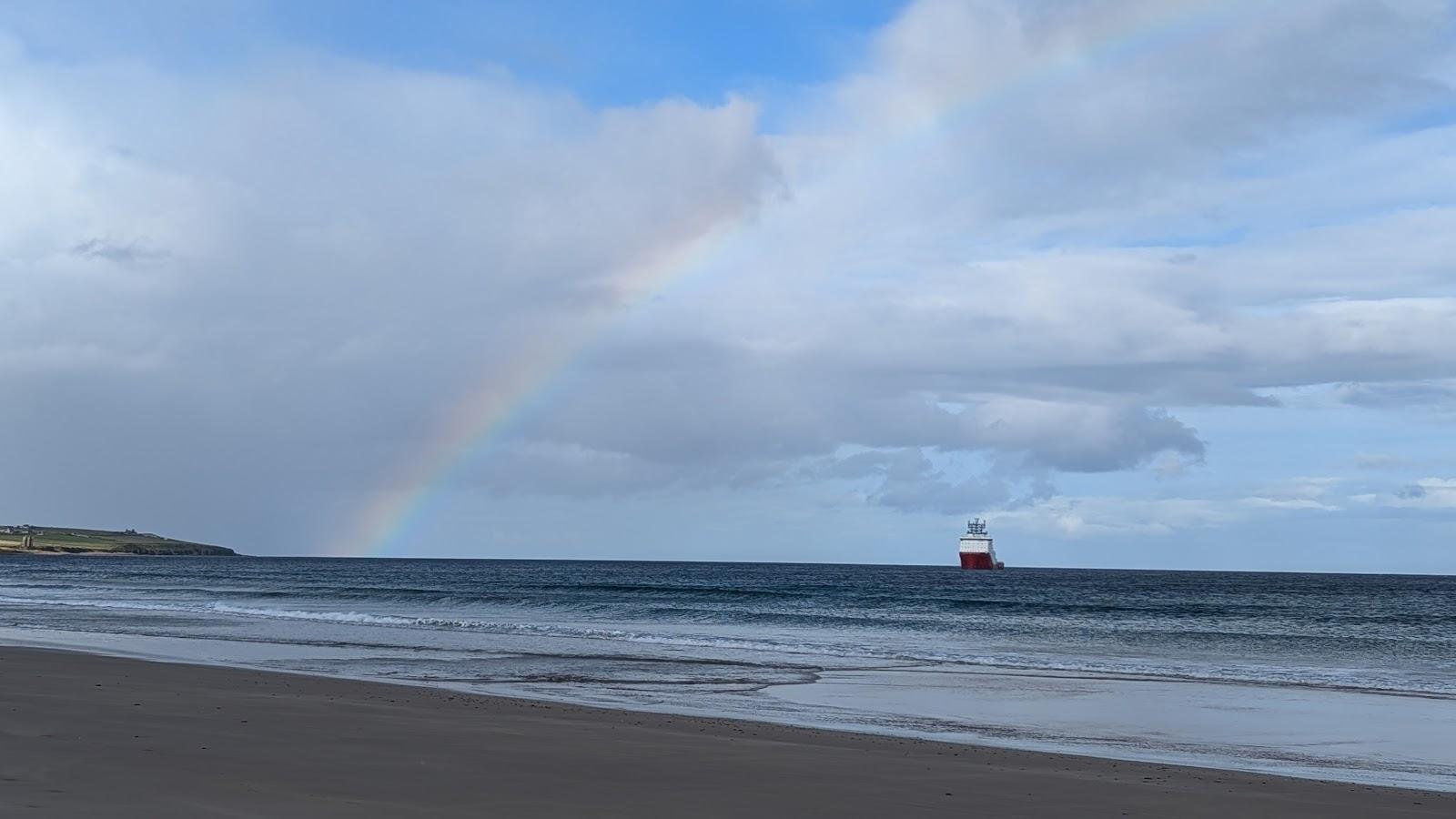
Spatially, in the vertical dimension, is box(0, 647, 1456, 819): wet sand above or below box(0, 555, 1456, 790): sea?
above

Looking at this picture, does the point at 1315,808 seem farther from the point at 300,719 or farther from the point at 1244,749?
the point at 300,719

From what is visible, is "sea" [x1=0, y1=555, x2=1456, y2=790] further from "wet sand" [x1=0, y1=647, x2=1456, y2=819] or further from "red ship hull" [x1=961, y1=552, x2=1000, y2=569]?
"red ship hull" [x1=961, y1=552, x2=1000, y2=569]

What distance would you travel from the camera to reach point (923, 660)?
34.2 m

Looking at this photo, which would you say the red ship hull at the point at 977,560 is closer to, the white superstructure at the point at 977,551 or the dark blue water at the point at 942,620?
the white superstructure at the point at 977,551

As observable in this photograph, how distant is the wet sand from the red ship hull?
171 meters

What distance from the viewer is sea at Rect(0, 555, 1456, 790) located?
19.2 m

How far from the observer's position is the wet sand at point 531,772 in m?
10.7

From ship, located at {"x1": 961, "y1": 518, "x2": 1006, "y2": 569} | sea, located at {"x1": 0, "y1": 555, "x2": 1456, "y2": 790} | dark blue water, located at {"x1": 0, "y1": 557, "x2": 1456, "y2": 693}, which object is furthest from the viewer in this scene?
ship, located at {"x1": 961, "y1": 518, "x2": 1006, "y2": 569}

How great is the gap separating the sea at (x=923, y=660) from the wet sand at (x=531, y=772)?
94.6 inches

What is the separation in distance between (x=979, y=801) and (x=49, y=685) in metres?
15.9

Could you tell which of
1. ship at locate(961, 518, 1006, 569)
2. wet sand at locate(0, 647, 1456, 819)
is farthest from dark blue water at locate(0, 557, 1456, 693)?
ship at locate(961, 518, 1006, 569)

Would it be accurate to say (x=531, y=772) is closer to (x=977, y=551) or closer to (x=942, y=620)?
(x=942, y=620)

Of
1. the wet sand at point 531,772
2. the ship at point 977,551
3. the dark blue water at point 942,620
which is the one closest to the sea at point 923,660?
the dark blue water at point 942,620

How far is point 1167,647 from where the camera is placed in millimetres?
41625
